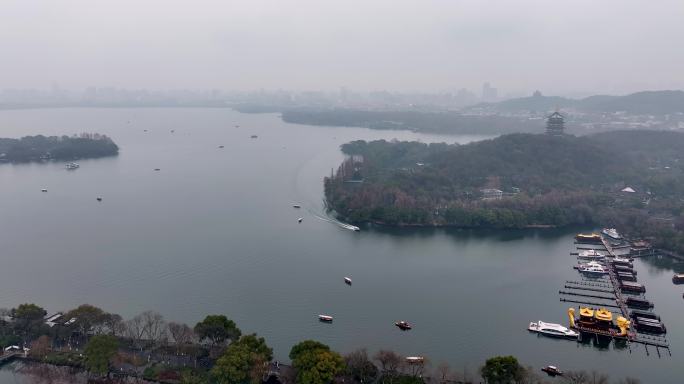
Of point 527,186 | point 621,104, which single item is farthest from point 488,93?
point 527,186

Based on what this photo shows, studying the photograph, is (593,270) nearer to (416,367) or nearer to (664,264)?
(664,264)

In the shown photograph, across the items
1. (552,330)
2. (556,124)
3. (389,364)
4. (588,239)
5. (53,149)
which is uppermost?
(556,124)

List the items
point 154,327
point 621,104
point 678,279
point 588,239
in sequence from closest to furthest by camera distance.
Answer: point 154,327 < point 678,279 < point 588,239 < point 621,104

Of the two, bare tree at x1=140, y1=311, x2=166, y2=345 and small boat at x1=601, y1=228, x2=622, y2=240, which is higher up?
small boat at x1=601, y1=228, x2=622, y2=240

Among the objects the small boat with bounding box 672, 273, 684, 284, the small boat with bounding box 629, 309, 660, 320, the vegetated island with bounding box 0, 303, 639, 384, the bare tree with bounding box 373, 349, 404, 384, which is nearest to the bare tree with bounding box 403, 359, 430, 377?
the vegetated island with bounding box 0, 303, 639, 384

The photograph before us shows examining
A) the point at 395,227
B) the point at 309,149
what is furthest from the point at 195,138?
the point at 395,227

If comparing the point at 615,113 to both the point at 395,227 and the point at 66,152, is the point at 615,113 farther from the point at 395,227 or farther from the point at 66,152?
the point at 66,152

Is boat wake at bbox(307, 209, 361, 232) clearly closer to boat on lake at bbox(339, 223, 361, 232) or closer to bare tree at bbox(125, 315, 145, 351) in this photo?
boat on lake at bbox(339, 223, 361, 232)
